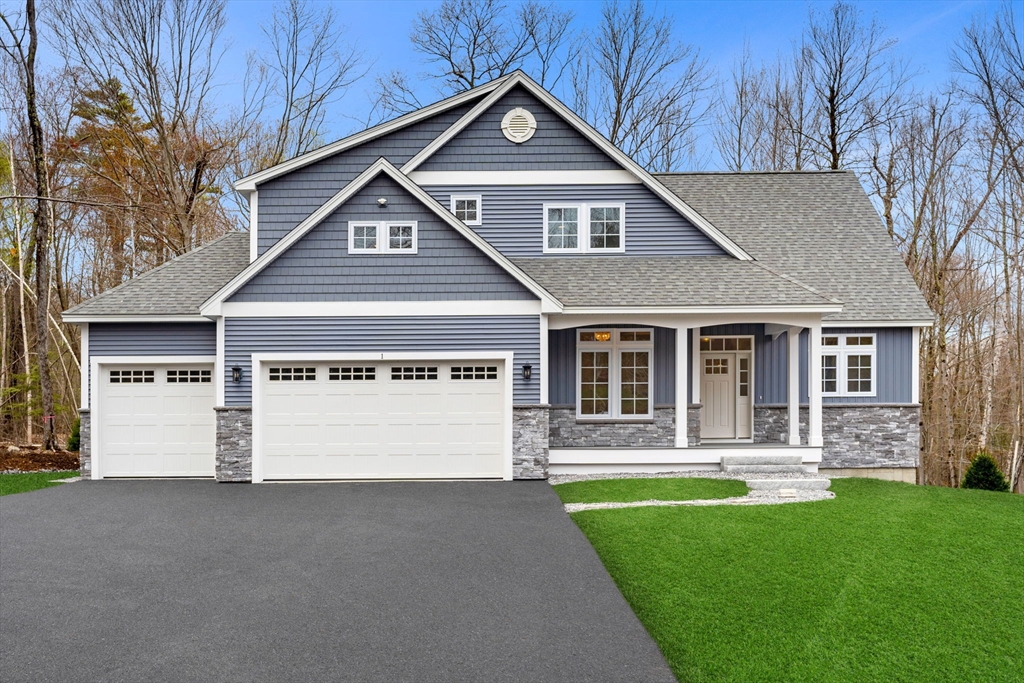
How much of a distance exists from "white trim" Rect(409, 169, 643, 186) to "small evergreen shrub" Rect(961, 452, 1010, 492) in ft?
27.2

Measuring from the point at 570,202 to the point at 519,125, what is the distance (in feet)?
6.05

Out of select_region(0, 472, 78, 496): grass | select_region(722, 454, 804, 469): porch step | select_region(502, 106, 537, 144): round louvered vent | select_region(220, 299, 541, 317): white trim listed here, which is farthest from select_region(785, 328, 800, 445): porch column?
select_region(0, 472, 78, 496): grass

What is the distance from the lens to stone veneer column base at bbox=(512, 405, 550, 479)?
10922 millimetres

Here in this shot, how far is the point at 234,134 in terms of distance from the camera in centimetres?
2128

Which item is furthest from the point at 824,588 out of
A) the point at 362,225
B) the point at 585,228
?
the point at 585,228

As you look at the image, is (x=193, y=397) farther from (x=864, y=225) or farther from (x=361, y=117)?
(x=864, y=225)

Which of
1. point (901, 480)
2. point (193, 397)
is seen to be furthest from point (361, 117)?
point (901, 480)

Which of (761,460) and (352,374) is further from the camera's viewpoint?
(761,460)

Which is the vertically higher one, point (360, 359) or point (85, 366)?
point (360, 359)

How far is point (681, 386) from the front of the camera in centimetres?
1162

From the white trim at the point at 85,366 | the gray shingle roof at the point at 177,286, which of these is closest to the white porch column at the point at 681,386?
the gray shingle roof at the point at 177,286

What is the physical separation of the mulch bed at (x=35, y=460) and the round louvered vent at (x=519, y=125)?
1122cm

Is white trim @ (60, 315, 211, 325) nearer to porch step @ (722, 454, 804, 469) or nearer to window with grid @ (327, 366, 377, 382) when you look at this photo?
window with grid @ (327, 366, 377, 382)

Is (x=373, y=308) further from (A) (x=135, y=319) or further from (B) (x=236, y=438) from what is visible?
(A) (x=135, y=319)
